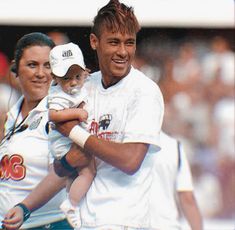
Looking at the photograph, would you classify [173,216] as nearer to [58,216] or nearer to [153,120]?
[58,216]

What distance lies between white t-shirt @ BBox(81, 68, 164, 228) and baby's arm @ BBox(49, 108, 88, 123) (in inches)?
2.3

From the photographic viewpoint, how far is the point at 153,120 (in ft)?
9.14

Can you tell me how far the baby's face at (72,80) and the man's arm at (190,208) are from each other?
1349 mm

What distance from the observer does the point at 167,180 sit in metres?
4.00

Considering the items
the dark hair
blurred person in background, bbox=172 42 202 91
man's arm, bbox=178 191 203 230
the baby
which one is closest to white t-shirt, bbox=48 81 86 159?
the baby

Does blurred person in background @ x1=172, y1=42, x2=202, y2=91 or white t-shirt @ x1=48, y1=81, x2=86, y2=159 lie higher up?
white t-shirt @ x1=48, y1=81, x2=86, y2=159

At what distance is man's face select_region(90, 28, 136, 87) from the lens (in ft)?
9.23

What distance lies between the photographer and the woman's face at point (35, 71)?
3242mm

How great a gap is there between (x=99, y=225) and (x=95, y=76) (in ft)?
1.65

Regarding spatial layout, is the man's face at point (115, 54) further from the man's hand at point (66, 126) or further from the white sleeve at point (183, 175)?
the white sleeve at point (183, 175)

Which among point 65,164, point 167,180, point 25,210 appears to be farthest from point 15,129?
point 167,180

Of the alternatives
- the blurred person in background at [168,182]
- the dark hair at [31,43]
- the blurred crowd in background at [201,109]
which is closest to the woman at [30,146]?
the dark hair at [31,43]

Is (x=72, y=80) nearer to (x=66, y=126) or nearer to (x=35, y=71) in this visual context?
(x=66, y=126)

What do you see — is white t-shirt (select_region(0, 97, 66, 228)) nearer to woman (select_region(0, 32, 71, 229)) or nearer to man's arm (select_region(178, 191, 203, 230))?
woman (select_region(0, 32, 71, 229))
